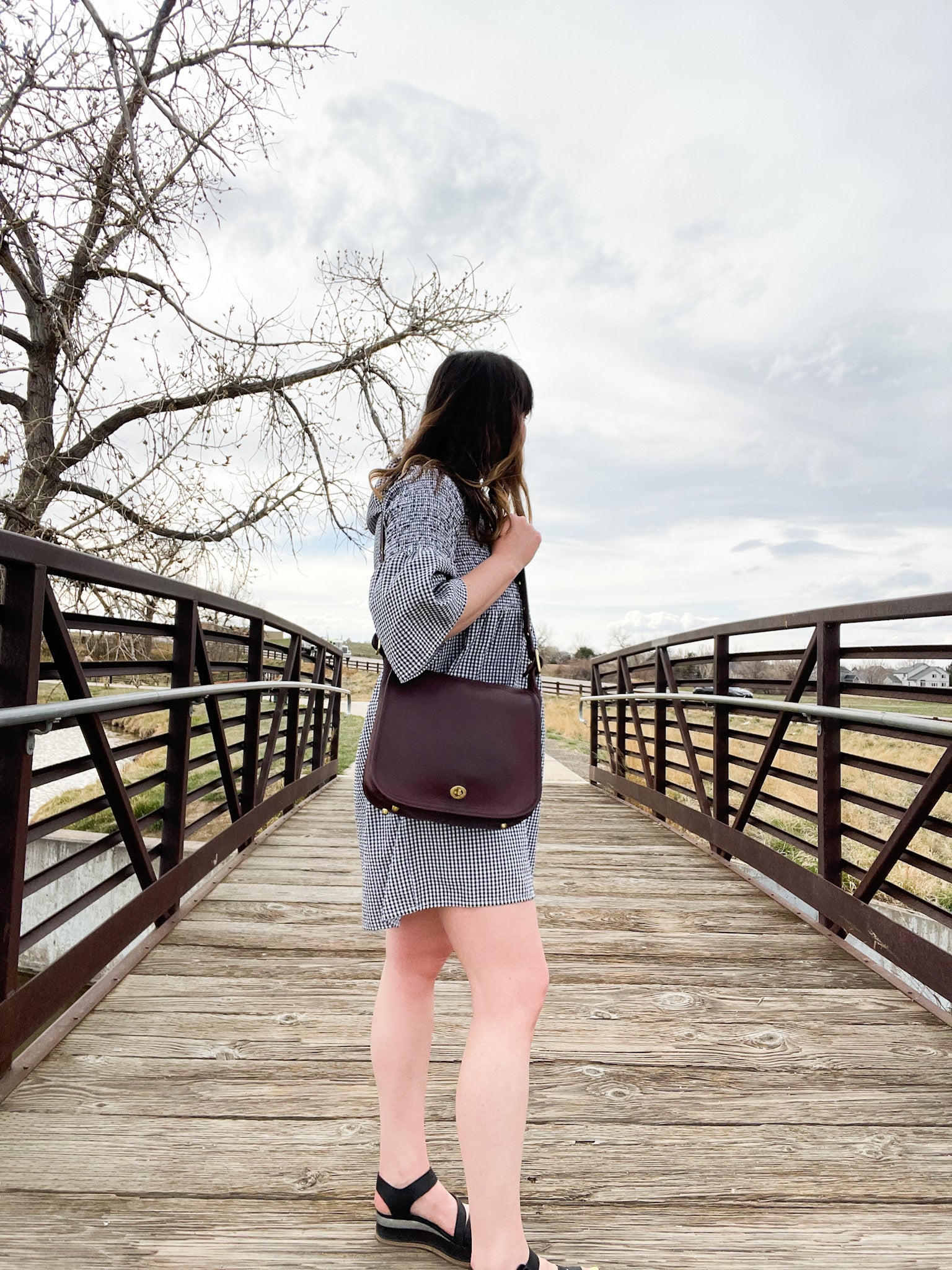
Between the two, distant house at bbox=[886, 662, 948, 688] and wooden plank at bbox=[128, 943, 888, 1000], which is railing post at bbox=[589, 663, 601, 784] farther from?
wooden plank at bbox=[128, 943, 888, 1000]

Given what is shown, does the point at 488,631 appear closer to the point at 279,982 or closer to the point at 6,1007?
the point at 6,1007

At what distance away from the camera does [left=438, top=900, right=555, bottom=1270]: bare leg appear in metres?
1.03

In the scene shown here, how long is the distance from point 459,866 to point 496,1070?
0.27 m

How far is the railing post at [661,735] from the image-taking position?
4836 mm

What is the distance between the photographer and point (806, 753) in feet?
10.5

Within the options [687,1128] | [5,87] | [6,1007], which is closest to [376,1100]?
[687,1128]

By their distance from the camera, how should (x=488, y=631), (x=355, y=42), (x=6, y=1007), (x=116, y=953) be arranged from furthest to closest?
(x=355, y=42)
(x=116, y=953)
(x=6, y=1007)
(x=488, y=631)

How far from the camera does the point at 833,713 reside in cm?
251

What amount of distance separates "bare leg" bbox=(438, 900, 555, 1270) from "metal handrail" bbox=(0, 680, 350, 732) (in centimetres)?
98

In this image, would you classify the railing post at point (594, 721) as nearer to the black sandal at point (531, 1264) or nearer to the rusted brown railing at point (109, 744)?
the rusted brown railing at point (109, 744)

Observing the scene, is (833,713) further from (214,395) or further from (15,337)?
(15,337)

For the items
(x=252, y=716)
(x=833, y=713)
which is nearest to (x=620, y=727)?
(x=252, y=716)

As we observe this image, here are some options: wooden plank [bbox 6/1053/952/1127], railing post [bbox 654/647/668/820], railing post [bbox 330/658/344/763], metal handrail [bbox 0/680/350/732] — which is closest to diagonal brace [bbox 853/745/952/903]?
wooden plank [bbox 6/1053/952/1127]

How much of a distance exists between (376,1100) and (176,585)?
1.66 meters
